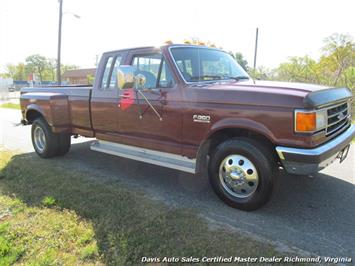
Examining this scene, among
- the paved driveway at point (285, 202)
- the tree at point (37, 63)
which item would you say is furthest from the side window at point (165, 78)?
the tree at point (37, 63)

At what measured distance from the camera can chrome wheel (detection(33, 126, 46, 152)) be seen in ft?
20.7

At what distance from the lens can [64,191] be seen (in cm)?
436

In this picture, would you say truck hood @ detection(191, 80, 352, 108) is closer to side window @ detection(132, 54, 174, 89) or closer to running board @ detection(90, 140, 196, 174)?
side window @ detection(132, 54, 174, 89)

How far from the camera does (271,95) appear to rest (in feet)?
10.9

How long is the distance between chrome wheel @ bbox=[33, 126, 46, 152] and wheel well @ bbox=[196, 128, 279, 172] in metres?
3.85

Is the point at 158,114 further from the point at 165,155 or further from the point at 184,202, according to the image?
the point at 184,202

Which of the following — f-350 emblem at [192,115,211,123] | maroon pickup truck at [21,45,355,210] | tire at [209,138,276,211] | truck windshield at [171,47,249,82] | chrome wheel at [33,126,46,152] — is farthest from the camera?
chrome wheel at [33,126,46,152]

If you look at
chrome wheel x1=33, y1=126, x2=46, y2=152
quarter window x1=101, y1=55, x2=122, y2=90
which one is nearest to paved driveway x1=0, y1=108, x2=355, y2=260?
chrome wheel x1=33, y1=126, x2=46, y2=152

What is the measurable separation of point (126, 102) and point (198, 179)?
167cm

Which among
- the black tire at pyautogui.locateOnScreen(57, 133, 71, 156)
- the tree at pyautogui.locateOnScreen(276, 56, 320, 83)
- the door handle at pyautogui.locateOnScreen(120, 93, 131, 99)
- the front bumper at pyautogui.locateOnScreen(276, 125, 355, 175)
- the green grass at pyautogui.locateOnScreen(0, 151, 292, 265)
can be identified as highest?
the tree at pyautogui.locateOnScreen(276, 56, 320, 83)

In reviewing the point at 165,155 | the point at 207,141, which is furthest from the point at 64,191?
the point at 207,141

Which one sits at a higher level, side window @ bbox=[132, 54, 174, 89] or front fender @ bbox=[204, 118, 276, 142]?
side window @ bbox=[132, 54, 174, 89]

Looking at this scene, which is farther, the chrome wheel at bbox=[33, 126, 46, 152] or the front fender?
the chrome wheel at bbox=[33, 126, 46, 152]

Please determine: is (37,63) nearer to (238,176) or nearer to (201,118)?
(201,118)
